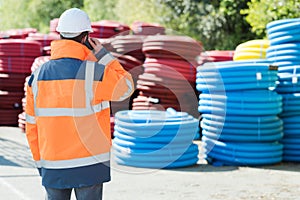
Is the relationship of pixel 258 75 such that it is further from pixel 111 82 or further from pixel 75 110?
pixel 75 110

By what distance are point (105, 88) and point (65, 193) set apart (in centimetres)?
85

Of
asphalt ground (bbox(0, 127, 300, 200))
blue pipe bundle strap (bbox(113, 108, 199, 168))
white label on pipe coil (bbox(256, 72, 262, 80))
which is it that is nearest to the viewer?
asphalt ground (bbox(0, 127, 300, 200))

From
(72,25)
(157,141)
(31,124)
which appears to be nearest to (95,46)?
(72,25)

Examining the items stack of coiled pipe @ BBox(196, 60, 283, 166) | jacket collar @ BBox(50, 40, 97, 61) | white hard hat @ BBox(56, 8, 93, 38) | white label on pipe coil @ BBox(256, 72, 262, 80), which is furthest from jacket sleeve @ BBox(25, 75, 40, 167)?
white label on pipe coil @ BBox(256, 72, 262, 80)

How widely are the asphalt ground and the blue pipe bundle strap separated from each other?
14 cm

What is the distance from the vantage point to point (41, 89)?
14.2ft

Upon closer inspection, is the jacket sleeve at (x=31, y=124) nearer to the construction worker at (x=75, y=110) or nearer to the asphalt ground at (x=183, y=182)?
the construction worker at (x=75, y=110)

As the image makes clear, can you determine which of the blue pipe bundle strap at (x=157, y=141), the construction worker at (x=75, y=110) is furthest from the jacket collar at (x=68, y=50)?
the blue pipe bundle strap at (x=157, y=141)

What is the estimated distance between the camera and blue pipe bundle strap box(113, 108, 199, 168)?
28.7 feet

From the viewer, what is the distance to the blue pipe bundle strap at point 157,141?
873 centimetres

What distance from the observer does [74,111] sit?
425 centimetres

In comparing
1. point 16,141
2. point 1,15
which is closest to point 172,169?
point 16,141

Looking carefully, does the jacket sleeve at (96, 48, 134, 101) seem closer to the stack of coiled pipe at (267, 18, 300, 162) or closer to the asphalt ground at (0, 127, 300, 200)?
the asphalt ground at (0, 127, 300, 200)

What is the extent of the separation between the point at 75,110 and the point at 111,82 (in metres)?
0.33
